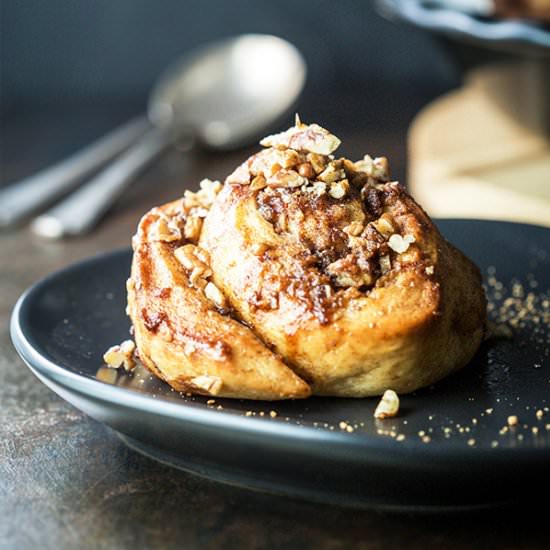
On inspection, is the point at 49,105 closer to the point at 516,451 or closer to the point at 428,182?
the point at 428,182

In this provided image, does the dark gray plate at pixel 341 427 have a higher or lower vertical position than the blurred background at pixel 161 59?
higher

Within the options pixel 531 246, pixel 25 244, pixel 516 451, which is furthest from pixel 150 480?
pixel 25 244

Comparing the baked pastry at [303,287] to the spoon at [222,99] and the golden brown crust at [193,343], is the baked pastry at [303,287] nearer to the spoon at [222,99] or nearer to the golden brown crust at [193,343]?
the golden brown crust at [193,343]

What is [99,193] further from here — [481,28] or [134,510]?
[134,510]

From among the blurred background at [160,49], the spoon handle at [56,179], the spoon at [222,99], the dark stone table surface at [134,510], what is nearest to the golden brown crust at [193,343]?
the dark stone table surface at [134,510]

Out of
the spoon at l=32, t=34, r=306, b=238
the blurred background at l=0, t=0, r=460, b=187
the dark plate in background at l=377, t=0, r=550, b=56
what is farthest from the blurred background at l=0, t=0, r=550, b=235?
the dark plate in background at l=377, t=0, r=550, b=56

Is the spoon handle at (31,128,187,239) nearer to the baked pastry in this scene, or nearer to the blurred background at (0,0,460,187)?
the blurred background at (0,0,460,187)
